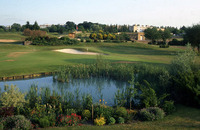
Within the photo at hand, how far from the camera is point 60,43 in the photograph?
5409 cm

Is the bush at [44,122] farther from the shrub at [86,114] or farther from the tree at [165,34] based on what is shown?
the tree at [165,34]

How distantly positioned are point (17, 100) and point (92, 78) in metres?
9.93

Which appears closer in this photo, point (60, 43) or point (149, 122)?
point (149, 122)

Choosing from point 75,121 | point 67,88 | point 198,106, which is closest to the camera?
point 75,121

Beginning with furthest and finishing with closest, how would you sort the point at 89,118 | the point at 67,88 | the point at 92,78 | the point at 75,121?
the point at 92,78
the point at 67,88
the point at 89,118
the point at 75,121

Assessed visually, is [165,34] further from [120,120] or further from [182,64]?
[120,120]

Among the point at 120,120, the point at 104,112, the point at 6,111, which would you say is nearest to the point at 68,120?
the point at 104,112

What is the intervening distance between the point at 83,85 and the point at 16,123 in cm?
917

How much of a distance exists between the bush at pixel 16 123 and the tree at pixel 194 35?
38.8 m

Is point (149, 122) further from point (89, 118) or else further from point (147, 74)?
point (147, 74)

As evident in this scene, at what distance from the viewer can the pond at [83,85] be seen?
1491cm

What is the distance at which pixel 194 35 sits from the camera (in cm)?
3988

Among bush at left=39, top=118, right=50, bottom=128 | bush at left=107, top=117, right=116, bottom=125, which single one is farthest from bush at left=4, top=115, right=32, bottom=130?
bush at left=107, top=117, right=116, bottom=125

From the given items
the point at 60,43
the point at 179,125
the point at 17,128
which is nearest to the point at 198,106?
the point at 179,125
